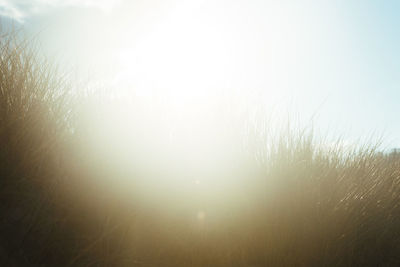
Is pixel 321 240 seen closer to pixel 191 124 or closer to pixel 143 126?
pixel 191 124

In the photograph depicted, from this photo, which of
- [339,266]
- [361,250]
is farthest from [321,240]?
[361,250]

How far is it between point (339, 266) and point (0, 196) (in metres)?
1.97

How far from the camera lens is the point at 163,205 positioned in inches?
82.7

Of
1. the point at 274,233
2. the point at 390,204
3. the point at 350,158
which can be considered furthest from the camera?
the point at 350,158

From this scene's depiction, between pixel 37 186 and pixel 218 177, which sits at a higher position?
pixel 218 177

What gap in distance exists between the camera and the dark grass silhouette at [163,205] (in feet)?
4.67

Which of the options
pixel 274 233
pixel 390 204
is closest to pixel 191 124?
pixel 274 233

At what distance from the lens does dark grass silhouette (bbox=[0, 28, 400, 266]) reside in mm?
1423

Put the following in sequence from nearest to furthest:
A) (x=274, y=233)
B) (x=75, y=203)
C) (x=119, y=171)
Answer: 1. (x=75, y=203)
2. (x=119, y=171)
3. (x=274, y=233)

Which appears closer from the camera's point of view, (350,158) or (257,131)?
(257,131)

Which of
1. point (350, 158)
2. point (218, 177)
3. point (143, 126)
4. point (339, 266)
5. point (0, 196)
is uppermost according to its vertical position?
point (350, 158)

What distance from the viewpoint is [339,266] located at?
2.21 metres

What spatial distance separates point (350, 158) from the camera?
3.13m

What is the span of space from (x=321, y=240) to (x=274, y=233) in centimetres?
33
